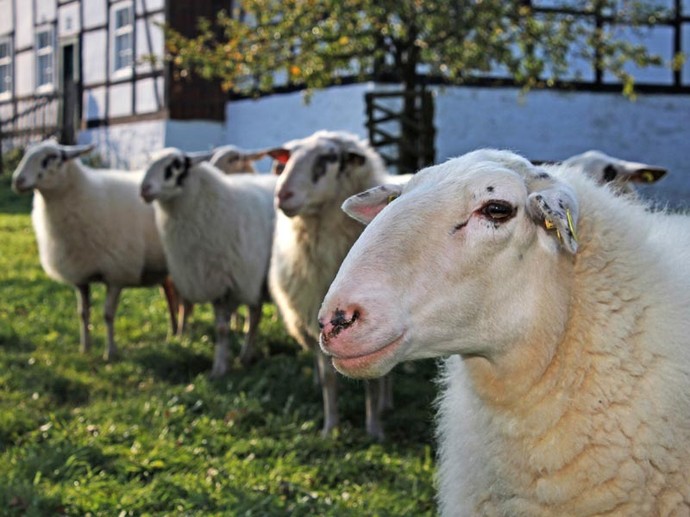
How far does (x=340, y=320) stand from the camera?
2.38 metres

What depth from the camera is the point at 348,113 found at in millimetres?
16219

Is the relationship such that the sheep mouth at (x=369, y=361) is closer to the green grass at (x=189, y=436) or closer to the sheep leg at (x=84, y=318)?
the green grass at (x=189, y=436)

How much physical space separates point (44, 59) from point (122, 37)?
14.0 ft

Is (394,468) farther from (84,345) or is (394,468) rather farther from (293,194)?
(84,345)

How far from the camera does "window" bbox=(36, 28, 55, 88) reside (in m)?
24.6

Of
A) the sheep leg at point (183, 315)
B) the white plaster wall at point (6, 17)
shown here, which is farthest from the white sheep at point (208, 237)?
the white plaster wall at point (6, 17)

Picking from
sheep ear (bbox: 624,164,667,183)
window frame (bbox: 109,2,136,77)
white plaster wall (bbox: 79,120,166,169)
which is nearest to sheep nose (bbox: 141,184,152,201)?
sheep ear (bbox: 624,164,667,183)

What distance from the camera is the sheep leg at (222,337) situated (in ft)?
23.2

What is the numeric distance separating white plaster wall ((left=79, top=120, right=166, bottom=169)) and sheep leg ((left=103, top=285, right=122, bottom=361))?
11.7m

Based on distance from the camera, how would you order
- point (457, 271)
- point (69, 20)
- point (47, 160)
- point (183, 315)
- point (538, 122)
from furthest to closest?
point (69, 20) → point (538, 122) → point (183, 315) → point (47, 160) → point (457, 271)

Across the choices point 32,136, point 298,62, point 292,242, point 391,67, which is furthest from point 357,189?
point 32,136

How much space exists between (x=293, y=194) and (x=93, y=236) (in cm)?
298

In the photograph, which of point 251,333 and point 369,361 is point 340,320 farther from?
point 251,333

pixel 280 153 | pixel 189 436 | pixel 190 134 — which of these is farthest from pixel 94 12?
pixel 189 436
